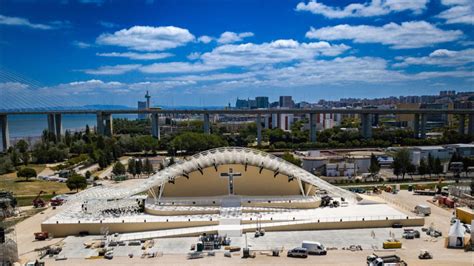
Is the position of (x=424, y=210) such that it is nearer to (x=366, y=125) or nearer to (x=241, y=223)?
(x=241, y=223)

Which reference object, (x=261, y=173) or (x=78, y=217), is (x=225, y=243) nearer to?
(x=261, y=173)

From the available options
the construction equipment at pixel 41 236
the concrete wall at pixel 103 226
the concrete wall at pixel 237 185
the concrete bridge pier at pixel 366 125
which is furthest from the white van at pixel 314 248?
the concrete bridge pier at pixel 366 125

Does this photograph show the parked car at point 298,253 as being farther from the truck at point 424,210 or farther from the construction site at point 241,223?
the truck at point 424,210

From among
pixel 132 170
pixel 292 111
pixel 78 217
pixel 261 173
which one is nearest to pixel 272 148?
pixel 292 111

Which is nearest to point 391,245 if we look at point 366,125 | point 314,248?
point 314,248

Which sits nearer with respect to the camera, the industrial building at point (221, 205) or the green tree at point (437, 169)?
the industrial building at point (221, 205)
